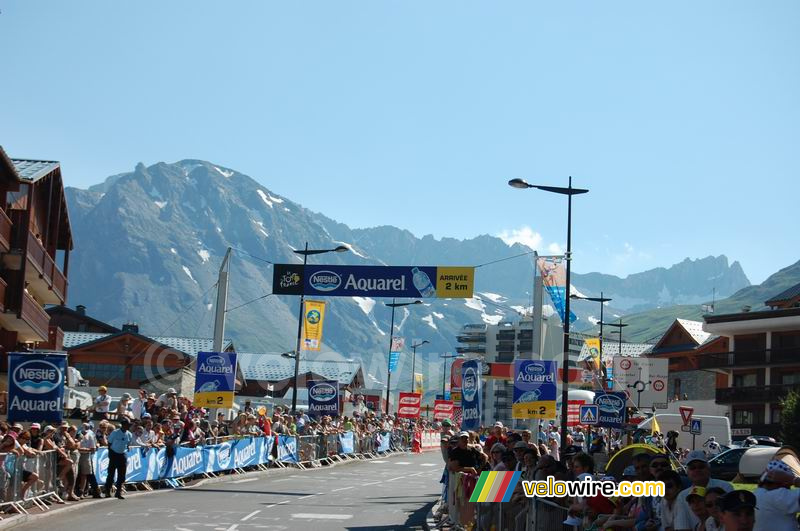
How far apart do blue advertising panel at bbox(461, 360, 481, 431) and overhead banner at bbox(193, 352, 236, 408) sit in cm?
814

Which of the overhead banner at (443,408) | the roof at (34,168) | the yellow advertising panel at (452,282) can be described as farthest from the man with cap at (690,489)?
the overhead banner at (443,408)

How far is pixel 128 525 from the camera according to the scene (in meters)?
17.4

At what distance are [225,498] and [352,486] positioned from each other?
6.55 m

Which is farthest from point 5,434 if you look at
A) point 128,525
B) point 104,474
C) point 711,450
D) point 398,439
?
point 398,439

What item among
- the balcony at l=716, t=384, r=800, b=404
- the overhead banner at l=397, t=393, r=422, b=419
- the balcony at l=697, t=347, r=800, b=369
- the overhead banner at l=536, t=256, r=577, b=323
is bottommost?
the overhead banner at l=397, t=393, r=422, b=419

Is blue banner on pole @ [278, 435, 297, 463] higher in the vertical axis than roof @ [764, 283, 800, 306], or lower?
lower

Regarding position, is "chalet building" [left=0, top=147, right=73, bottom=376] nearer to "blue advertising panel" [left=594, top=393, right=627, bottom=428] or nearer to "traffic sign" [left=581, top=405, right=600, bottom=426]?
"blue advertising panel" [left=594, top=393, right=627, bottom=428]

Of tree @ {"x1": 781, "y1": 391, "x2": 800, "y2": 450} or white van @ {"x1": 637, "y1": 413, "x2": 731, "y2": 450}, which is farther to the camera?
tree @ {"x1": 781, "y1": 391, "x2": 800, "y2": 450}

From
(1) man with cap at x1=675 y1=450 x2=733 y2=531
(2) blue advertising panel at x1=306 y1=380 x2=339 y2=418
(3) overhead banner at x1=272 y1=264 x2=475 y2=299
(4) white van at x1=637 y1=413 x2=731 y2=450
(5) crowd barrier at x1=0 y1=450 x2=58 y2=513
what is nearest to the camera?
(1) man with cap at x1=675 y1=450 x2=733 y2=531

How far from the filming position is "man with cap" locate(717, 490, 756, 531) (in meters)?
8.27

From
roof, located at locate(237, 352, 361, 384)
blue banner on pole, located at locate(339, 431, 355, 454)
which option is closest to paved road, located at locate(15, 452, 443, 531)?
blue banner on pole, located at locate(339, 431, 355, 454)

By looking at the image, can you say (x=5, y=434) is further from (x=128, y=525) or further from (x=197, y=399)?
(x=197, y=399)

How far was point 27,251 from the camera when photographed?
33.9 metres

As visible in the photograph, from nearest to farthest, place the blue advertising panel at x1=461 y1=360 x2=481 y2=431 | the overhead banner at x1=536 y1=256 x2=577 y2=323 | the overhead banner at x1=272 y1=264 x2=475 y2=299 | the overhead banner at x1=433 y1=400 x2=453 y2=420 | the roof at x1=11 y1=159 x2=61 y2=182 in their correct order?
1. the blue advertising panel at x1=461 y1=360 x2=481 y2=431
2. the overhead banner at x1=536 y1=256 x2=577 y2=323
3. the overhead banner at x1=272 y1=264 x2=475 y2=299
4. the roof at x1=11 y1=159 x2=61 y2=182
5. the overhead banner at x1=433 y1=400 x2=453 y2=420
